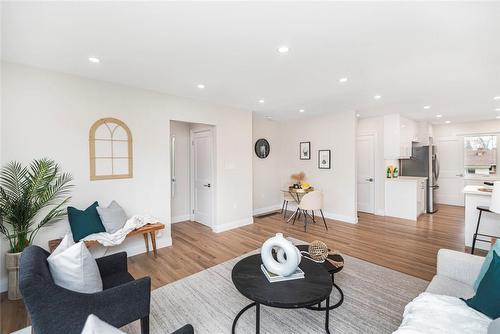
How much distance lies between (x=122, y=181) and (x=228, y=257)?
1904 mm

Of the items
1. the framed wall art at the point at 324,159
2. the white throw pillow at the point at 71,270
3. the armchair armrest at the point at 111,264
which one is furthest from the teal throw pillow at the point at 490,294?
the framed wall art at the point at 324,159

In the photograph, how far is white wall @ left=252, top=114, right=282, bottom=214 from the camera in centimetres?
609

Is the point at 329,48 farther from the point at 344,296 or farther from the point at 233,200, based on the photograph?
the point at 233,200

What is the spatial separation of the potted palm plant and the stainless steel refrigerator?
7.18m

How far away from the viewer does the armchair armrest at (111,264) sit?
6.45ft

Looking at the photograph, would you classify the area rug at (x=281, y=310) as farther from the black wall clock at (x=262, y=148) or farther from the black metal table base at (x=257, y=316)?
the black wall clock at (x=262, y=148)

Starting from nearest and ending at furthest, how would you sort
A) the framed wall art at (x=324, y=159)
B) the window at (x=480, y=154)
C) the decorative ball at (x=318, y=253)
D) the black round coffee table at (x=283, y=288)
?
the black round coffee table at (x=283, y=288), the decorative ball at (x=318, y=253), the framed wall art at (x=324, y=159), the window at (x=480, y=154)

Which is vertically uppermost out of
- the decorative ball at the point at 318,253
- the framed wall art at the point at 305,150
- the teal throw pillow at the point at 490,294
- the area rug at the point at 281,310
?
the framed wall art at the point at 305,150

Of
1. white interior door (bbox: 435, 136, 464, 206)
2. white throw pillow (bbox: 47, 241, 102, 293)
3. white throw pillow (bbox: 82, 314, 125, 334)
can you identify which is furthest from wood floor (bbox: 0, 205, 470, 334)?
white throw pillow (bbox: 82, 314, 125, 334)

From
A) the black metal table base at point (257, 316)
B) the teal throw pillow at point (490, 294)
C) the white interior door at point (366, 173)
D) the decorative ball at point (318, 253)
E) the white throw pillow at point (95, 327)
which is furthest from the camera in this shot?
the white interior door at point (366, 173)

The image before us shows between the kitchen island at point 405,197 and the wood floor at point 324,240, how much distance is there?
11.3 inches

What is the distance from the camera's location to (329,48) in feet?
7.38

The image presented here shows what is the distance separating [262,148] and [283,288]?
467 cm

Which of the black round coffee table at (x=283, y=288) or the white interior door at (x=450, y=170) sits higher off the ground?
the white interior door at (x=450, y=170)
